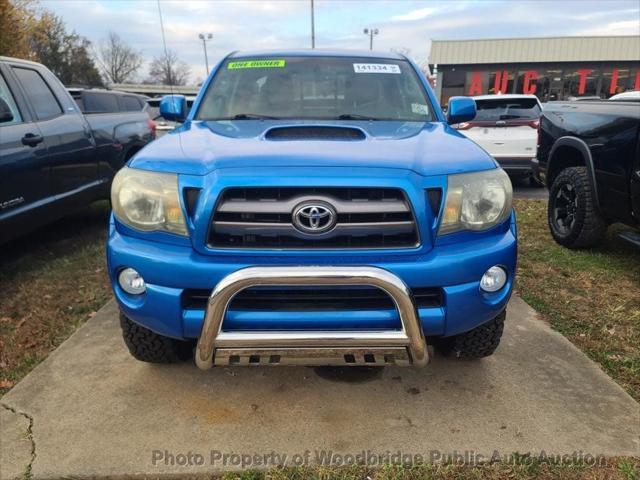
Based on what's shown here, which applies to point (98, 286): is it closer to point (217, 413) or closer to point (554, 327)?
point (217, 413)

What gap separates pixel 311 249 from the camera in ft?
6.59

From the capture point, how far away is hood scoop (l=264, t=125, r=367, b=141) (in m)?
2.43

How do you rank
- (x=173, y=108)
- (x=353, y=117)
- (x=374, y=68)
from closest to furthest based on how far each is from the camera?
(x=353, y=117), (x=374, y=68), (x=173, y=108)

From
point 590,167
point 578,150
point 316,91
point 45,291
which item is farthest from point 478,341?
point 45,291

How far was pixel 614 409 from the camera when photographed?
95.8 inches

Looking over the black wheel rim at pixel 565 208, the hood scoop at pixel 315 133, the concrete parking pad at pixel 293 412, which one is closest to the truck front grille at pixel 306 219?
the hood scoop at pixel 315 133

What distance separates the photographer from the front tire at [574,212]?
437 cm

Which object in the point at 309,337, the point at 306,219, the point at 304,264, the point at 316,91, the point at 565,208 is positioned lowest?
the point at 565,208

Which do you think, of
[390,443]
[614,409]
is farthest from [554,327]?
[390,443]

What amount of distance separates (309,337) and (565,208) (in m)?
3.87

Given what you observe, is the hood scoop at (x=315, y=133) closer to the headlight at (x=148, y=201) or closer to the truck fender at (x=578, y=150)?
the headlight at (x=148, y=201)

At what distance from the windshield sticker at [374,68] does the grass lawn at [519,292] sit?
6.55 ft

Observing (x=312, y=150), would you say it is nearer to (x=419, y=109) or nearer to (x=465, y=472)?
(x=419, y=109)

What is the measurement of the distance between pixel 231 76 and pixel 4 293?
250 cm
